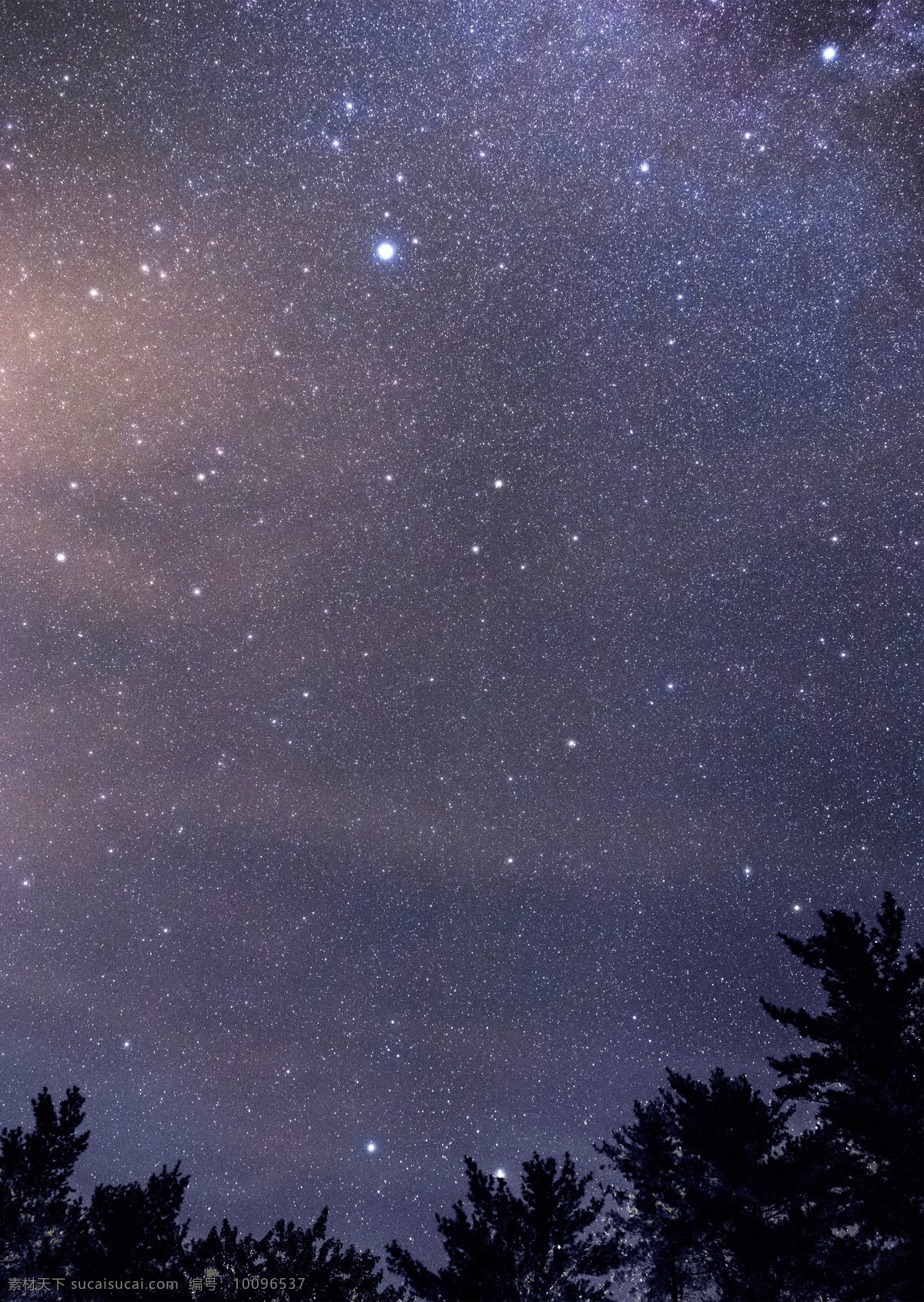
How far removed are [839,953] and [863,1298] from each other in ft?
17.7

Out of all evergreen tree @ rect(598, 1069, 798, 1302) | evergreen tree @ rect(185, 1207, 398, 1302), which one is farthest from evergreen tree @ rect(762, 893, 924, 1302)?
evergreen tree @ rect(185, 1207, 398, 1302)

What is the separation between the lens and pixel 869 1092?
1341 cm

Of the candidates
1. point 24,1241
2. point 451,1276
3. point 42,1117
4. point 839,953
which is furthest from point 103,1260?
point 839,953

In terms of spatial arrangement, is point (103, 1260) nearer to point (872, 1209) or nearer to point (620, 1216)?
point (620, 1216)

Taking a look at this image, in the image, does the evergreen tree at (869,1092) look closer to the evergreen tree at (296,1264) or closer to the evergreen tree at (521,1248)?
the evergreen tree at (521,1248)

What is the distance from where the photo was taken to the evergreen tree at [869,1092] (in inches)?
500

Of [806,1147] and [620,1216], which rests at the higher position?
[806,1147]

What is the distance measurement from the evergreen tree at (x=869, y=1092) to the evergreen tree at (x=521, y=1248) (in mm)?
4979

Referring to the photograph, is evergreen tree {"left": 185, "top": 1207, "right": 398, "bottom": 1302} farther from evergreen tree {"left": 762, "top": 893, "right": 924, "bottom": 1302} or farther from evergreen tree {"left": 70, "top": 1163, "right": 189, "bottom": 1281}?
evergreen tree {"left": 762, "top": 893, "right": 924, "bottom": 1302}

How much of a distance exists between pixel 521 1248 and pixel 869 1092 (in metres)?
7.76

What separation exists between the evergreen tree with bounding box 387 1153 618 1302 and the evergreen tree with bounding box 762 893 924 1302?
16.3 feet

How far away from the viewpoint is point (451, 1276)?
14.7 m

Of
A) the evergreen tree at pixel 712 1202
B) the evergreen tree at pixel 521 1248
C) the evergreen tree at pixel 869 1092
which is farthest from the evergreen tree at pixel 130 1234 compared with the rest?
the evergreen tree at pixel 869 1092

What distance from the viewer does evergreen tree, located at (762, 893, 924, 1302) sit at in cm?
1270
